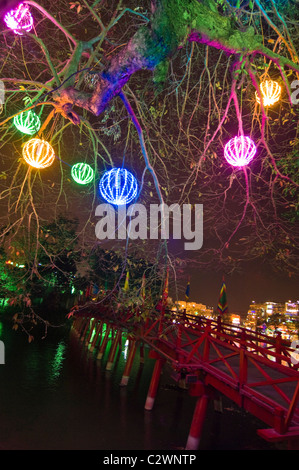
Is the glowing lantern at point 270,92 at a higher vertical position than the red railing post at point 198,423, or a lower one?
higher

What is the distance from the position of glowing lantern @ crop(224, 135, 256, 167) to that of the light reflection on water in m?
7.64

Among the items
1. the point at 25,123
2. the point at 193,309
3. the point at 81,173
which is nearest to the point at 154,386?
the point at 193,309

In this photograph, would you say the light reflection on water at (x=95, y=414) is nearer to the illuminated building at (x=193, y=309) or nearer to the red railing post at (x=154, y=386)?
the red railing post at (x=154, y=386)

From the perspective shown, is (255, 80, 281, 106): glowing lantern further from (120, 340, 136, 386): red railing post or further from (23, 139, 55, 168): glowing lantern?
(120, 340, 136, 386): red railing post

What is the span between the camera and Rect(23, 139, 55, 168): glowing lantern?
448 cm

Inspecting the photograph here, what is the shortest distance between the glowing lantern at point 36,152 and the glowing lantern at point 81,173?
124cm

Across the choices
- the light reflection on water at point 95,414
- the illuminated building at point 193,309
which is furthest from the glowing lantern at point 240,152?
the light reflection on water at point 95,414

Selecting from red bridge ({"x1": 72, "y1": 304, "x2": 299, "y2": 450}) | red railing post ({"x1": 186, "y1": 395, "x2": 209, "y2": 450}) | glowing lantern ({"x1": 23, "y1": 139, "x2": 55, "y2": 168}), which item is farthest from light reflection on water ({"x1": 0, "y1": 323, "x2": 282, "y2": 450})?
glowing lantern ({"x1": 23, "y1": 139, "x2": 55, "y2": 168})

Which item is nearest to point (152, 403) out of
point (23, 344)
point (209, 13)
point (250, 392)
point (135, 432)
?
point (135, 432)

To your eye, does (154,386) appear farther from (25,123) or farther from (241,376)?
(25,123)

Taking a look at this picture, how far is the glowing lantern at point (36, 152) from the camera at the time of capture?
4484mm

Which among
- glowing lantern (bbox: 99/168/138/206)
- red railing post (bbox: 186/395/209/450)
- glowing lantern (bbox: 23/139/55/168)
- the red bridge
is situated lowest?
red railing post (bbox: 186/395/209/450)

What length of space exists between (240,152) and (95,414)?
31.9 feet

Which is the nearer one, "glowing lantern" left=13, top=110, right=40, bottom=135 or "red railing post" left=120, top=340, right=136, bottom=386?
"glowing lantern" left=13, top=110, right=40, bottom=135
